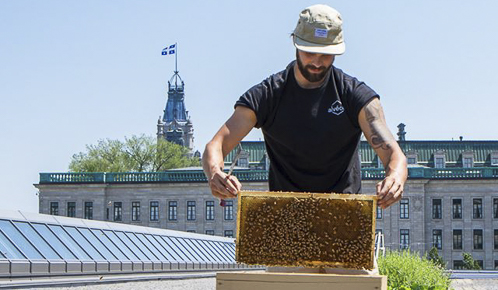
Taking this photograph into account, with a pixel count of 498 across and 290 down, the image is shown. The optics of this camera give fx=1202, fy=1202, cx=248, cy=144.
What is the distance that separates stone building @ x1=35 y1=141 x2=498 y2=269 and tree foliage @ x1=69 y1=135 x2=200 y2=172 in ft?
18.6

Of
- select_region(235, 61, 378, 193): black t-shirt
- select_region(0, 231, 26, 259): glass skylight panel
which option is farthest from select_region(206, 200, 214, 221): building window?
select_region(235, 61, 378, 193): black t-shirt

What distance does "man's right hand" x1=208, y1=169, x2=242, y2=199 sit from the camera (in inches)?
159

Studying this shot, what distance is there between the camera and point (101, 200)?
99500mm

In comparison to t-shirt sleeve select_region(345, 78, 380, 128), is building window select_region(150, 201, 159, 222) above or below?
below

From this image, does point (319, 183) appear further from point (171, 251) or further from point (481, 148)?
point (481, 148)

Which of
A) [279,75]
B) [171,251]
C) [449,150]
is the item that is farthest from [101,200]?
[279,75]

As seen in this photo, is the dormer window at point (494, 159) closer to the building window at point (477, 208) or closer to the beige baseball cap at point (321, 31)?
Result: the building window at point (477, 208)

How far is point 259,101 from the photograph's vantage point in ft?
15.1

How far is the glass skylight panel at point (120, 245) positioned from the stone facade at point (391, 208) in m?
63.3

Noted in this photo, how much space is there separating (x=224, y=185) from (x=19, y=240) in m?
17.3

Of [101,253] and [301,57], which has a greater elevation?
[301,57]

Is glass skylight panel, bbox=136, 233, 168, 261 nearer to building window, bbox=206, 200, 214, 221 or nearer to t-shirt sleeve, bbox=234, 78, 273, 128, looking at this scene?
t-shirt sleeve, bbox=234, 78, 273, 128

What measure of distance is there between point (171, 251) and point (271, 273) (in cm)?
3209

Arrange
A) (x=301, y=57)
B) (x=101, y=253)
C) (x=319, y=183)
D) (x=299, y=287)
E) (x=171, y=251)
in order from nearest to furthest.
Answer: (x=299, y=287)
(x=301, y=57)
(x=319, y=183)
(x=101, y=253)
(x=171, y=251)
